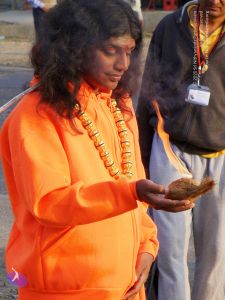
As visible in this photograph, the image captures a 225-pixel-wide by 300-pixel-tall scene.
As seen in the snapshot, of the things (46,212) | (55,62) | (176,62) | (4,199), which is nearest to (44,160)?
(46,212)

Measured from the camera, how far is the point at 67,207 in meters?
2.40

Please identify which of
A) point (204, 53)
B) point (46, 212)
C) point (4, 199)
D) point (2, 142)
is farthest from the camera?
point (4, 199)

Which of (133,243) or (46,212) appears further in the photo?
(133,243)

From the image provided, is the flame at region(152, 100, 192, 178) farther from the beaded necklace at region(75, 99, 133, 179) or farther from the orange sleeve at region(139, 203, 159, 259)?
the beaded necklace at region(75, 99, 133, 179)

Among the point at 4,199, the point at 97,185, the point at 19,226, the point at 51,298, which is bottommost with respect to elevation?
the point at 4,199

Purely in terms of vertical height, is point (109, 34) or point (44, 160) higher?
point (109, 34)

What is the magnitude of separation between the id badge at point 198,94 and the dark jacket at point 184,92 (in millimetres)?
39

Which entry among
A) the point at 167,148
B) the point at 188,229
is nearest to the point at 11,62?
the point at 188,229

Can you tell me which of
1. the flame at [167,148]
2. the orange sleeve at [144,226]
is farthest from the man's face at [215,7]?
the orange sleeve at [144,226]

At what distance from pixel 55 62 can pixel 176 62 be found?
4.17ft

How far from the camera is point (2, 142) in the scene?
259 cm

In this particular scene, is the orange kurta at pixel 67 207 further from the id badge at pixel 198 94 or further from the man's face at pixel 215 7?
the man's face at pixel 215 7

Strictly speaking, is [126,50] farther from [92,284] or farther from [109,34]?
[92,284]

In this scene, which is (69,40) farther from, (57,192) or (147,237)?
(147,237)
